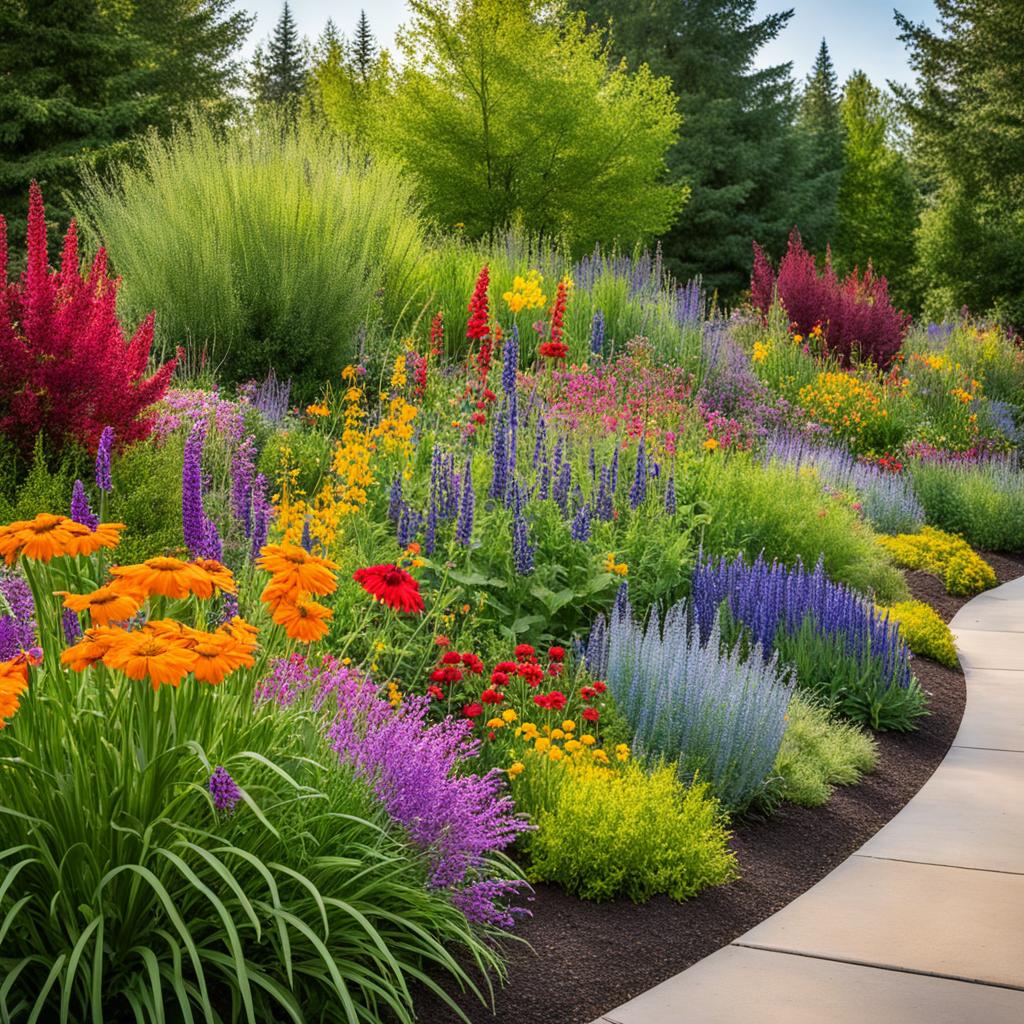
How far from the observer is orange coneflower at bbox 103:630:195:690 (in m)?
2.11

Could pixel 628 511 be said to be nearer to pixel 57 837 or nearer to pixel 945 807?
pixel 945 807

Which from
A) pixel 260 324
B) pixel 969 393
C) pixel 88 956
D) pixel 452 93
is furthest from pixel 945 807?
pixel 452 93

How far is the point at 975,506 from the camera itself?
1038 centimetres

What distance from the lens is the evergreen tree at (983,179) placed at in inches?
1123

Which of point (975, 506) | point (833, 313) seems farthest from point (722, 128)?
point (975, 506)

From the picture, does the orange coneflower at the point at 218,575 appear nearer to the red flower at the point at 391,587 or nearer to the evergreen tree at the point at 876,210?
→ the red flower at the point at 391,587

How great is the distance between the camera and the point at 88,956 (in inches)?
92.0

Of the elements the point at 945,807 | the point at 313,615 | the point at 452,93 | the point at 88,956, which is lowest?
the point at 945,807

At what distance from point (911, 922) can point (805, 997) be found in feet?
2.28

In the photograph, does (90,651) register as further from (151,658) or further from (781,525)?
(781,525)

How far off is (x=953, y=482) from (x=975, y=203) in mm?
21484

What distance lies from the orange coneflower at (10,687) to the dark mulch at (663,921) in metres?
1.21

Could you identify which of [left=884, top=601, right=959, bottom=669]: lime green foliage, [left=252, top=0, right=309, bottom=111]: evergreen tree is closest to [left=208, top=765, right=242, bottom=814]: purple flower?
[left=884, top=601, right=959, bottom=669]: lime green foliage

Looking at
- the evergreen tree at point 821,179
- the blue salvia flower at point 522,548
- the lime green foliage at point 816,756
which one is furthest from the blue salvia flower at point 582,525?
the evergreen tree at point 821,179
